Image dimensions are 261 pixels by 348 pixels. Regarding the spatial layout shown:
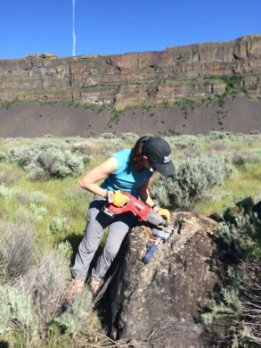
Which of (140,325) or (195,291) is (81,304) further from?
(195,291)

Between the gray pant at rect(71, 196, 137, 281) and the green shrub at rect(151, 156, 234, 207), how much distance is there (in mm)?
2602

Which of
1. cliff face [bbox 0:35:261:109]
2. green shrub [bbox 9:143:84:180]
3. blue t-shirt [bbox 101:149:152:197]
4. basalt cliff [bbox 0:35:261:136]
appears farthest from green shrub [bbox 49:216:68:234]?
cliff face [bbox 0:35:261:109]

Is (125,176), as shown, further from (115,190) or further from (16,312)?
(16,312)

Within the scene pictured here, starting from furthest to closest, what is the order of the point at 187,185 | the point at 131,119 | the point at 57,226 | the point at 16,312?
the point at 131,119 → the point at 187,185 → the point at 57,226 → the point at 16,312

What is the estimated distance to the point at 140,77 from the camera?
11175cm

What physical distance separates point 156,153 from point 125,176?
1.63 ft

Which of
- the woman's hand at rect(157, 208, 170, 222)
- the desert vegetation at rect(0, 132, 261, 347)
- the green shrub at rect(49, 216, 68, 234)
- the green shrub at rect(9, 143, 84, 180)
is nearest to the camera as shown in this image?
the desert vegetation at rect(0, 132, 261, 347)

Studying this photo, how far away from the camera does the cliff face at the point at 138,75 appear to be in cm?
10044

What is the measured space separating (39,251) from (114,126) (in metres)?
88.3

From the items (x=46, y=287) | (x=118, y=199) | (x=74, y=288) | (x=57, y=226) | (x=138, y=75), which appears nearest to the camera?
(x=46, y=287)

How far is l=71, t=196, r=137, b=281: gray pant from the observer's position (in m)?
4.11

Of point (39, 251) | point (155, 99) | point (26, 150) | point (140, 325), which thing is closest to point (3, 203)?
point (39, 251)

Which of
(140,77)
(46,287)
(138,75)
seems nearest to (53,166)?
(46,287)

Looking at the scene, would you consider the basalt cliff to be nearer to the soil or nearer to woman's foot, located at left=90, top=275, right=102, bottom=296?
Result: the soil
